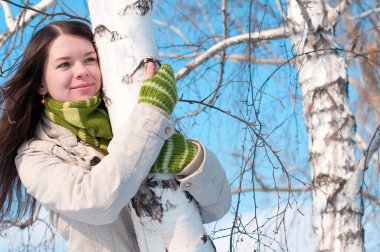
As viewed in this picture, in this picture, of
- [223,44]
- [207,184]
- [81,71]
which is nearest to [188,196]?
[207,184]

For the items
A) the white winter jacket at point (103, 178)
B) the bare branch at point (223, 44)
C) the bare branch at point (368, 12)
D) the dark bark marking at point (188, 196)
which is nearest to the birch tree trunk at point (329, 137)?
the bare branch at point (223, 44)

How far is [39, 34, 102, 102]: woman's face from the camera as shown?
5.60ft

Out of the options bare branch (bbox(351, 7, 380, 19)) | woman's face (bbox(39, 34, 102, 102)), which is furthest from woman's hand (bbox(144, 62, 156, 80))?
bare branch (bbox(351, 7, 380, 19))

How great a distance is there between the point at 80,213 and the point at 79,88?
0.39 meters

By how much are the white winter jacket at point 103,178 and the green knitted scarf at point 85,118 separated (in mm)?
27

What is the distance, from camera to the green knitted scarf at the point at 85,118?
1691mm

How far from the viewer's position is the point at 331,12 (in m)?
3.71

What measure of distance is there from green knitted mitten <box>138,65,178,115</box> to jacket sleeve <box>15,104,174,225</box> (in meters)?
0.03

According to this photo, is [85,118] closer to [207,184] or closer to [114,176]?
[114,176]

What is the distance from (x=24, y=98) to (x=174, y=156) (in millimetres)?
620

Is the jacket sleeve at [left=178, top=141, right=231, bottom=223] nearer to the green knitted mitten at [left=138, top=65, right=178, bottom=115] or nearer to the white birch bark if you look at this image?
the white birch bark

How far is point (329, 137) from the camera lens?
3.45 m

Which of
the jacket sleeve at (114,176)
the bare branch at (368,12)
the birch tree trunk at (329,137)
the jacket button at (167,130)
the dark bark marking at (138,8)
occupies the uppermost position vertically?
the bare branch at (368,12)

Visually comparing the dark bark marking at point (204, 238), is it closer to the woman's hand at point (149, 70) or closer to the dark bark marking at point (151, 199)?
the dark bark marking at point (151, 199)
